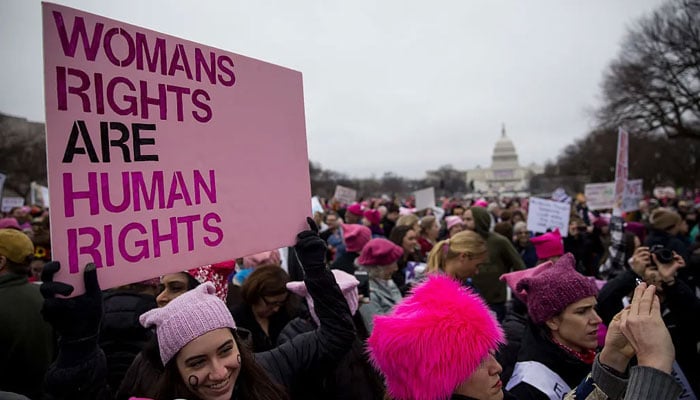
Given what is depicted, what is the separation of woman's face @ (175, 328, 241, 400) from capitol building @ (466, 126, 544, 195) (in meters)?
105

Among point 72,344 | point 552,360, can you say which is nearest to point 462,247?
point 552,360

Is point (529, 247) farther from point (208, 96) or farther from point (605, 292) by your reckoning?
point (208, 96)

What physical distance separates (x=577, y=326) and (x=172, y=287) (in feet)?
8.13

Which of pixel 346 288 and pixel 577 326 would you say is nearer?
pixel 577 326

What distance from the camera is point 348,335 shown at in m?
2.40

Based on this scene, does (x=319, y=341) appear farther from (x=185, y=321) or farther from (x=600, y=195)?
(x=600, y=195)

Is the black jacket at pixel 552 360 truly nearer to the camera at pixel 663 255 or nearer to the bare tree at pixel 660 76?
the camera at pixel 663 255

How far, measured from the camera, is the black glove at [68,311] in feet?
4.61

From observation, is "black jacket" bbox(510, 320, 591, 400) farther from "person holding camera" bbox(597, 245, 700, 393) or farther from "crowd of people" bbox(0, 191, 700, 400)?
"person holding camera" bbox(597, 245, 700, 393)

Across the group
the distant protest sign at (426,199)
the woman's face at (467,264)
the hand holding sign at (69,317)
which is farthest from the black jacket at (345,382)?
the distant protest sign at (426,199)

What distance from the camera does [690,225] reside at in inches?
483

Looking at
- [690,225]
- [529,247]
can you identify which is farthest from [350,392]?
[690,225]

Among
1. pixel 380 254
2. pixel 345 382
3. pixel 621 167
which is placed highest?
pixel 621 167

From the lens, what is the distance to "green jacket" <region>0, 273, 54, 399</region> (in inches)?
122
